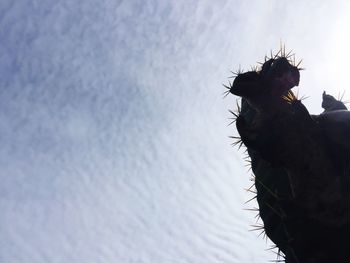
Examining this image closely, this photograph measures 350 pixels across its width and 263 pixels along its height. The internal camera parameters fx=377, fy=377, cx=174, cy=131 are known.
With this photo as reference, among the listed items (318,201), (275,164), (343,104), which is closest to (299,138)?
(275,164)

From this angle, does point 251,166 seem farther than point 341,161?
Yes

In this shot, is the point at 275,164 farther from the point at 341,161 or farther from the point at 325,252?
the point at 325,252

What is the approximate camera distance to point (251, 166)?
7.38m

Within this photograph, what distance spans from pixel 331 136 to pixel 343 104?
220 centimetres

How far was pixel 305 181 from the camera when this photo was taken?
5.77 m

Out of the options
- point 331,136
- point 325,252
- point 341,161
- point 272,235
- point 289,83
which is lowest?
point 325,252

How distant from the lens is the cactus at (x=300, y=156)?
5758mm

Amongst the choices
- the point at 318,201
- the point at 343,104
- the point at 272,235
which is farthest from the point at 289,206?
the point at 343,104

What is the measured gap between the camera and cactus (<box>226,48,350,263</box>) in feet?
18.9

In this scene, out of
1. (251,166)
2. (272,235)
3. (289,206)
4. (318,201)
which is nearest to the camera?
(318,201)

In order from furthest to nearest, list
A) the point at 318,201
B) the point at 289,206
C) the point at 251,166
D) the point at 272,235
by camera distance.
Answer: the point at 251,166
the point at 272,235
the point at 289,206
the point at 318,201

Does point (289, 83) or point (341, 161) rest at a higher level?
point (289, 83)

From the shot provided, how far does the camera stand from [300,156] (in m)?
5.75

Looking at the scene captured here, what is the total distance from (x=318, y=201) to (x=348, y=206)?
48 centimetres
